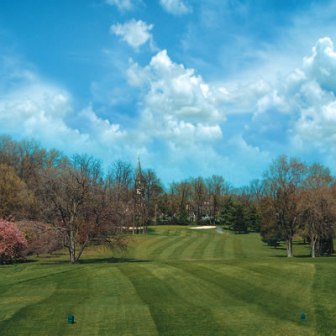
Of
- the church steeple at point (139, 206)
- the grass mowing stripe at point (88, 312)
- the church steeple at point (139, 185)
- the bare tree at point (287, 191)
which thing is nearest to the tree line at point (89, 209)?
the bare tree at point (287, 191)

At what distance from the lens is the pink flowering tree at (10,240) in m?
41.5

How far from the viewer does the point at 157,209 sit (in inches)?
5172

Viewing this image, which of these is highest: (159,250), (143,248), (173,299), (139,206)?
(139,206)

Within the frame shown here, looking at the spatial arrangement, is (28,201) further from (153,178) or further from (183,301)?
(153,178)

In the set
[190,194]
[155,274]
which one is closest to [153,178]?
[190,194]

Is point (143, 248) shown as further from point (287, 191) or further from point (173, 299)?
point (173, 299)

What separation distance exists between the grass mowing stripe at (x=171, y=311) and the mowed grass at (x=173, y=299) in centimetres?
3

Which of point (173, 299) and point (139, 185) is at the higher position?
point (139, 185)

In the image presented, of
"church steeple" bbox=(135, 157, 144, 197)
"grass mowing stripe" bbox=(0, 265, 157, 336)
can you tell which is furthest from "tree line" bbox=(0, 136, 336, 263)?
"church steeple" bbox=(135, 157, 144, 197)

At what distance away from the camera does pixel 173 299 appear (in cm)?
1817

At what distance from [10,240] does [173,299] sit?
1119 inches

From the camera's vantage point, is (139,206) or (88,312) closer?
(88,312)

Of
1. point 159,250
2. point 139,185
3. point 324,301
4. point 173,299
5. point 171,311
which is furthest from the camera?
point 139,185

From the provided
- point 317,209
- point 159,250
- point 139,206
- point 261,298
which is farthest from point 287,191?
point 139,206
